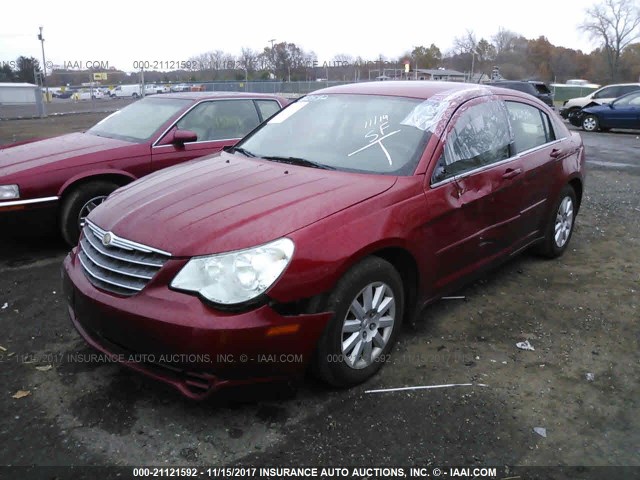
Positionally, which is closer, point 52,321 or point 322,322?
point 322,322

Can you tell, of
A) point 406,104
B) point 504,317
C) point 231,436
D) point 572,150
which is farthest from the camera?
point 572,150

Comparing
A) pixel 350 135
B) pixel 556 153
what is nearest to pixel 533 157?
pixel 556 153

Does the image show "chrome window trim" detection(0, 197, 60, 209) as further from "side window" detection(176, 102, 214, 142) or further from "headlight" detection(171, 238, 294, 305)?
"headlight" detection(171, 238, 294, 305)

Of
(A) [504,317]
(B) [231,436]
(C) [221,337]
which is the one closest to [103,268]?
(C) [221,337]

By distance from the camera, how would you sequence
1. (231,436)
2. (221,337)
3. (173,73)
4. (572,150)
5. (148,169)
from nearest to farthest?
(221,337), (231,436), (572,150), (148,169), (173,73)

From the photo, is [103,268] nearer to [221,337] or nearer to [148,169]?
[221,337]

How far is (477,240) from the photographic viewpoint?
3838 millimetres

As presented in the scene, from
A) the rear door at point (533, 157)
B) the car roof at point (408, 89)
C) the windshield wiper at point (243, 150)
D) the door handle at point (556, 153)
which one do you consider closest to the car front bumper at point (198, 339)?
the windshield wiper at point (243, 150)

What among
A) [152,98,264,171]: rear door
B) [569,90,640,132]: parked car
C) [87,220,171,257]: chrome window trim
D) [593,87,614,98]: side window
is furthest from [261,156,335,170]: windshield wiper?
[593,87,614,98]: side window

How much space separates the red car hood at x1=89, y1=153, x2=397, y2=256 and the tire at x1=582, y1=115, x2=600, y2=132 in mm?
17772

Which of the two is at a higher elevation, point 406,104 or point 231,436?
point 406,104

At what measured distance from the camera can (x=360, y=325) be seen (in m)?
3.02

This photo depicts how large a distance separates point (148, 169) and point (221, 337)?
141 inches

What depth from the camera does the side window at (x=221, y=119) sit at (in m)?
6.12
